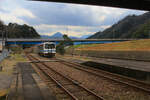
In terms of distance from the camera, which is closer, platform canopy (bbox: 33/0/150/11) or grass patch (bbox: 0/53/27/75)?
platform canopy (bbox: 33/0/150/11)

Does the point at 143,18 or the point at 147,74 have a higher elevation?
the point at 143,18

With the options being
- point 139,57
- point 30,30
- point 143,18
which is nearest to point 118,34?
point 143,18

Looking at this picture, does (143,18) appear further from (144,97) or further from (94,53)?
(144,97)

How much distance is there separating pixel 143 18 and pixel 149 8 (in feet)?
630

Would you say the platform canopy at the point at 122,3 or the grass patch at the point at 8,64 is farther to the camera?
the grass patch at the point at 8,64

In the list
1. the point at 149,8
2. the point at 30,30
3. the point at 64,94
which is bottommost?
the point at 64,94

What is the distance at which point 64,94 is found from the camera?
7750mm

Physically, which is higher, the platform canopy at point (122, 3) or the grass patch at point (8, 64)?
the platform canopy at point (122, 3)

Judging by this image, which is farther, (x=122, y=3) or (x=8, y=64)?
(x=8, y=64)

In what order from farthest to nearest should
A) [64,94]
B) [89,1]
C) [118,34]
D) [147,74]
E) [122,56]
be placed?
[118,34], [122,56], [147,74], [64,94], [89,1]

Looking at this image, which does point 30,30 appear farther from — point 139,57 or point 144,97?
point 144,97

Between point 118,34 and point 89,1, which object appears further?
point 118,34

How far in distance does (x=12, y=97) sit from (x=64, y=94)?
241 cm

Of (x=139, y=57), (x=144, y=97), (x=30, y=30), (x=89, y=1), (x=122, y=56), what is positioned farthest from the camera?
(x=30, y=30)
